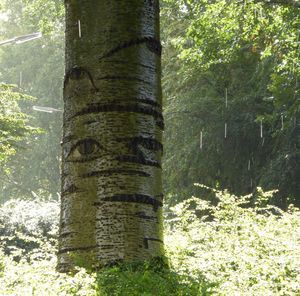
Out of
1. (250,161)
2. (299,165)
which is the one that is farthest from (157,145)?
(250,161)

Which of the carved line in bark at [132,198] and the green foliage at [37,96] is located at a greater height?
the green foliage at [37,96]

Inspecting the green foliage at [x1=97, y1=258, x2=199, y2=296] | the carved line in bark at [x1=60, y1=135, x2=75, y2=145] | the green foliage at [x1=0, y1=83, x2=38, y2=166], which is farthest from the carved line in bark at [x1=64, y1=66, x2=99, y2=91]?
the green foliage at [x1=0, y1=83, x2=38, y2=166]

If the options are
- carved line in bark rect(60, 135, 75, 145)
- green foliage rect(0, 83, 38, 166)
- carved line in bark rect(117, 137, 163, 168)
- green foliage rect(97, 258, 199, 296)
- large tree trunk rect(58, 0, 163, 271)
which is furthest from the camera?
green foliage rect(0, 83, 38, 166)

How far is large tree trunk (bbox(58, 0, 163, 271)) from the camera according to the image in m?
4.91

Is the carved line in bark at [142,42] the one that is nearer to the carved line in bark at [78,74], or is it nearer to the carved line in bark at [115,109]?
the carved line in bark at [78,74]

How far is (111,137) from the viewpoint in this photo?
5066 mm

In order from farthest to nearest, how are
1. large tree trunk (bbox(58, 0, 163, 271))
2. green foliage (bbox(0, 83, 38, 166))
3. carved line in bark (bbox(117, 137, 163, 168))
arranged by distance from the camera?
green foliage (bbox(0, 83, 38, 166)) → carved line in bark (bbox(117, 137, 163, 168)) → large tree trunk (bbox(58, 0, 163, 271))

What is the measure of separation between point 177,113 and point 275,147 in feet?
12.9

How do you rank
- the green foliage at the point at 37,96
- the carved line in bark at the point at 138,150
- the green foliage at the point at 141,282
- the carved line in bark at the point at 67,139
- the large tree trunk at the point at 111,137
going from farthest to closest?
1. the green foliage at the point at 37,96
2. the carved line in bark at the point at 67,139
3. the carved line in bark at the point at 138,150
4. the large tree trunk at the point at 111,137
5. the green foliage at the point at 141,282

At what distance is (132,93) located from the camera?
5.19 m

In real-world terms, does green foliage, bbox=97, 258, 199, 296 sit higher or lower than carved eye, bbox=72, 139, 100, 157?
lower

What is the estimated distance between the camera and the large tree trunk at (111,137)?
4914mm

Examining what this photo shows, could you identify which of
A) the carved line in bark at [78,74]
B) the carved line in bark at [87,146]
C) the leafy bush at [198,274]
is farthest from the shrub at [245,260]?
the carved line in bark at [78,74]

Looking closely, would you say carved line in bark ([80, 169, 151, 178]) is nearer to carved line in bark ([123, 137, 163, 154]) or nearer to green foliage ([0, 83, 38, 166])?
carved line in bark ([123, 137, 163, 154])
